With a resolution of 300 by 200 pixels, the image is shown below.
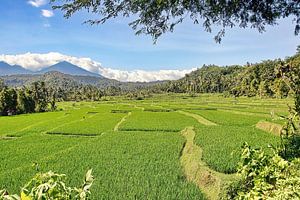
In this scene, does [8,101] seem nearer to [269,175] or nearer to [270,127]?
[270,127]

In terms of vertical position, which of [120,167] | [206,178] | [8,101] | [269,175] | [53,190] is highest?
[53,190]

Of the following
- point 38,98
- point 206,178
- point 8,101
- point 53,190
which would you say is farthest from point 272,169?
point 38,98

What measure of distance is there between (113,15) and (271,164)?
10.9ft

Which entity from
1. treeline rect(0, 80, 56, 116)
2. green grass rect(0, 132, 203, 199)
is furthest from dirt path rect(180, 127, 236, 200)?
treeline rect(0, 80, 56, 116)

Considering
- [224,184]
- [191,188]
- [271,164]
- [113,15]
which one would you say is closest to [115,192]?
[191,188]

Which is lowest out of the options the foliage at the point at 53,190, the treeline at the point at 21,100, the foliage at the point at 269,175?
the treeline at the point at 21,100

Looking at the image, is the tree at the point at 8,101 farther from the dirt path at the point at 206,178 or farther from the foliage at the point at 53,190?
the foliage at the point at 53,190

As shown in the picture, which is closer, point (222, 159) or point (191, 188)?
point (191, 188)

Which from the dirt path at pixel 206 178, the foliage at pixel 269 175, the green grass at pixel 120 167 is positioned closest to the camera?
the foliage at pixel 269 175

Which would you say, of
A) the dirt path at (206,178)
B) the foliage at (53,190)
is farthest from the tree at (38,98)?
the foliage at (53,190)

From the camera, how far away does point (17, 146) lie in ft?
79.4

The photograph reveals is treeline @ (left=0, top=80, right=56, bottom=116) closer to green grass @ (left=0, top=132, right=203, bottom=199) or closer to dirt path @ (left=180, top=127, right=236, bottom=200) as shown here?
green grass @ (left=0, top=132, right=203, bottom=199)

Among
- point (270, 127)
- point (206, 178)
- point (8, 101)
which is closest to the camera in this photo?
point (206, 178)

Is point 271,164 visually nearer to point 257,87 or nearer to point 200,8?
point 257,87
